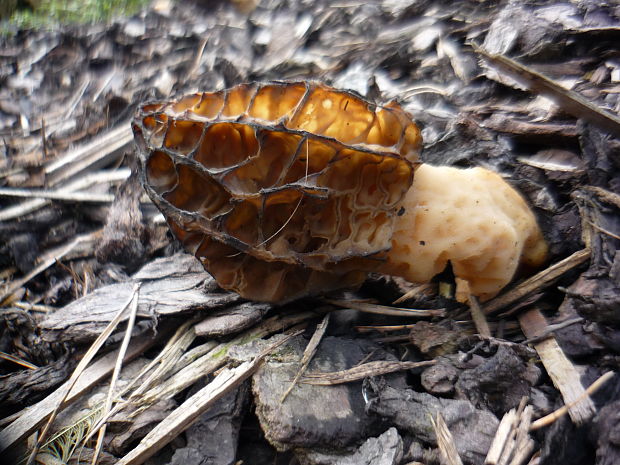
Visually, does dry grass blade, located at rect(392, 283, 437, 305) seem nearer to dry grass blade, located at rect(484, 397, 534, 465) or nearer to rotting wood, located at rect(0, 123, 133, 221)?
dry grass blade, located at rect(484, 397, 534, 465)

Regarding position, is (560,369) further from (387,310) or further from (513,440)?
(387,310)

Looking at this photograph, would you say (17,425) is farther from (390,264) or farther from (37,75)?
(37,75)

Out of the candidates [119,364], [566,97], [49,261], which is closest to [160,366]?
[119,364]

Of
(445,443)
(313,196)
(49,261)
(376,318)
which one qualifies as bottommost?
(376,318)

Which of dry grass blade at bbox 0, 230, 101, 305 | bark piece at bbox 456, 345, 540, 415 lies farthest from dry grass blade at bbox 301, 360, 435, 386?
dry grass blade at bbox 0, 230, 101, 305

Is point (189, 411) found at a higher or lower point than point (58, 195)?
lower

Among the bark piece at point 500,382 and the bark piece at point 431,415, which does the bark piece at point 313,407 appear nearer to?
the bark piece at point 431,415
